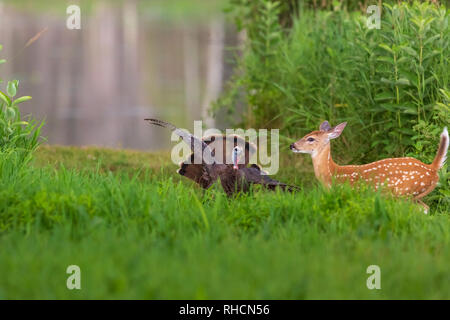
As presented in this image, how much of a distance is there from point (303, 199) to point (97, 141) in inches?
338

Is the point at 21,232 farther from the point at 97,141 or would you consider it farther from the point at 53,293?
the point at 97,141

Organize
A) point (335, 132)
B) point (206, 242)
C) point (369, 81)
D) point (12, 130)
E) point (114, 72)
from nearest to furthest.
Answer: point (206, 242)
point (335, 132)
point (12, 130)
point (369, 81)
point (114, 72)

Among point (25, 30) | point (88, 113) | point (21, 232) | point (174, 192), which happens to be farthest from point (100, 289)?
point (25, 30)

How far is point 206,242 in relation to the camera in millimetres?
5141

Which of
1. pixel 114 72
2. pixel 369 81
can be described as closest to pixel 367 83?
pixel 369 81

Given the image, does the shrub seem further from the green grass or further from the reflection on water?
the green grass

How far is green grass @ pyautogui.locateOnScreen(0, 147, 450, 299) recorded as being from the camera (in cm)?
440

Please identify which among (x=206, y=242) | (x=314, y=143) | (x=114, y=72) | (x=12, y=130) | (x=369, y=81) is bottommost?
(x=206, y=242)

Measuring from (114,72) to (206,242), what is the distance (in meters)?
18.8

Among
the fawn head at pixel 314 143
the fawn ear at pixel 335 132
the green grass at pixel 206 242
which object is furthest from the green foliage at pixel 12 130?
the fawn ear at pixel 335 132

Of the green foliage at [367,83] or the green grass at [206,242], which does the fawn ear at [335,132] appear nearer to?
the green grass at [206,242]

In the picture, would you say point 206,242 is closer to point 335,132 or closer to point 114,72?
point 335,132

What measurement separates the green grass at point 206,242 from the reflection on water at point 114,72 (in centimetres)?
513

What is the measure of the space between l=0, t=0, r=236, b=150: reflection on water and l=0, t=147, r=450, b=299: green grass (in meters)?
5.13
